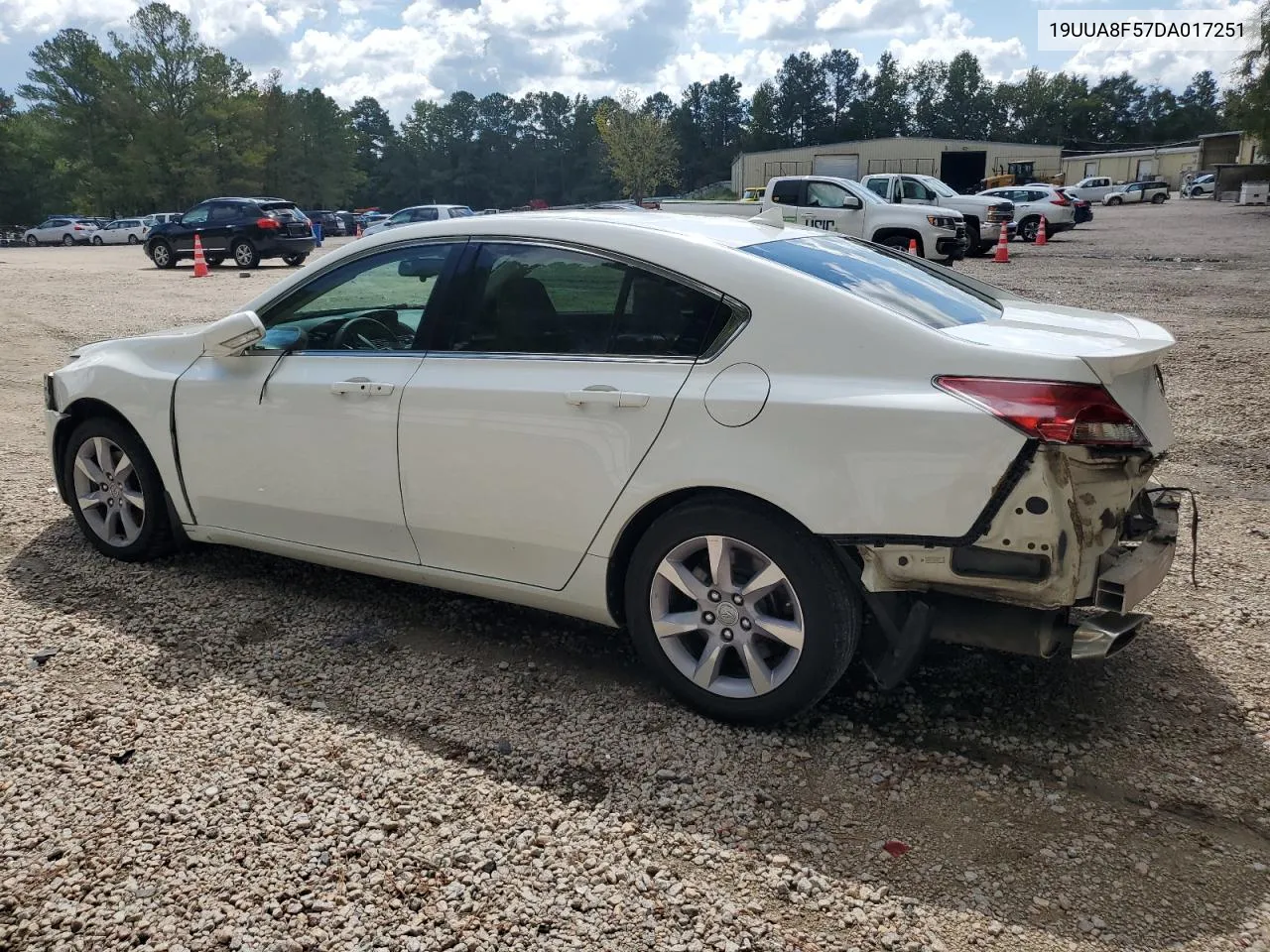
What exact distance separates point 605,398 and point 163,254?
24.8 metres

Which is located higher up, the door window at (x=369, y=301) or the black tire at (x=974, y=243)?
the door window at (x=369, y=301)

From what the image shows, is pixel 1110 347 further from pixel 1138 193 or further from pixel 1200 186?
pixel 1200 186

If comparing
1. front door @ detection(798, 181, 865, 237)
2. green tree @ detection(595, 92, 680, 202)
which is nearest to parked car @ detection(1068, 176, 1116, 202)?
green tree @ detection(595, 92, 680, 202)

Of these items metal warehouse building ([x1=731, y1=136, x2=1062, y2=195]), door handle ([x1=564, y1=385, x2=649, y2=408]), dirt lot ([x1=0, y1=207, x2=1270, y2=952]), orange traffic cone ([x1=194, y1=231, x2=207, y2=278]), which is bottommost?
dirt lot ([x1=0, y1=207, x2=1270, y2=952])

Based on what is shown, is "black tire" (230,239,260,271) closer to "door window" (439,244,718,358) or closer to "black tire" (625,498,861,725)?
"door window" (439,244,718,358)

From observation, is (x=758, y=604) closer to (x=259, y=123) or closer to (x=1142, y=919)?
(x=1142, y=919)

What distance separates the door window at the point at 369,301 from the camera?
3824mm

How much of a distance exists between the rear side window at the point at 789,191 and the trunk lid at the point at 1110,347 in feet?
57.2

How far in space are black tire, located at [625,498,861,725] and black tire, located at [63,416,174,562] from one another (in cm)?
245

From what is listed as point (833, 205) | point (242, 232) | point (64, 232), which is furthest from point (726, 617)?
point (64, 232)

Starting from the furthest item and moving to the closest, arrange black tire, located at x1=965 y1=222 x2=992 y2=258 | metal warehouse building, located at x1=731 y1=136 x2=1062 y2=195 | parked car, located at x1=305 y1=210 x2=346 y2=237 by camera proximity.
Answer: metal warehouse building, located at x1=731 y1=136 x2=1062 y2=195, parked car, located at x1=305 y1=210 x2=346 y2=237, black tire, located at x1=965 y1=222 x2=992 y2=258

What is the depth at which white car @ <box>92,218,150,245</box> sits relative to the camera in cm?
4731

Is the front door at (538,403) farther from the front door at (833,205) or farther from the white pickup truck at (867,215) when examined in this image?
the front door at (833,205)

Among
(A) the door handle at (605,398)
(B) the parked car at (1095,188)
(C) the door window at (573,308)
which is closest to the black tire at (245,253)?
(C) the door window at (573,308)
